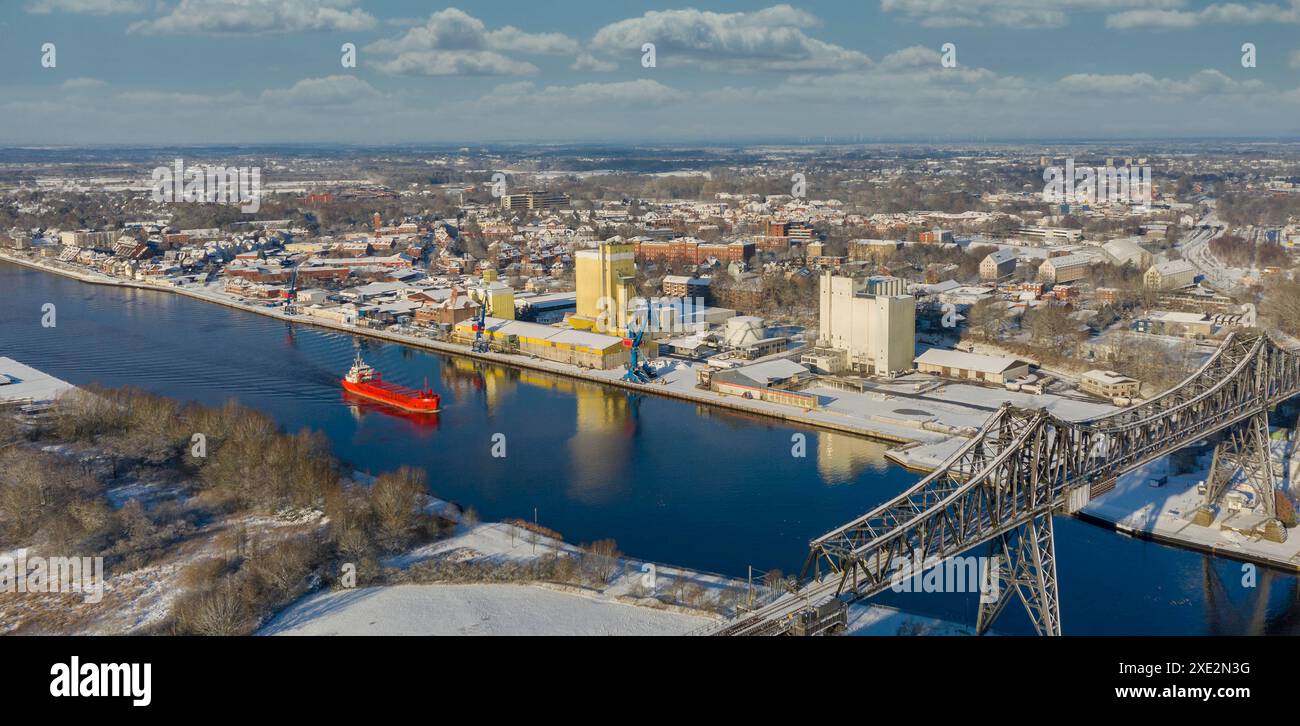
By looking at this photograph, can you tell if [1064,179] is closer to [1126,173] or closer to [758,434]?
[1126,173]

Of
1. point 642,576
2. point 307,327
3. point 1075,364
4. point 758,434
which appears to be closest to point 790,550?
point 642,576

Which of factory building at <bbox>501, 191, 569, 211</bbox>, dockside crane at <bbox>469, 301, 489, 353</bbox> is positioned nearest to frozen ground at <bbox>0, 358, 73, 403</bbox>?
dockside crane at <bbox>469, 301, 489, 353</bbox>

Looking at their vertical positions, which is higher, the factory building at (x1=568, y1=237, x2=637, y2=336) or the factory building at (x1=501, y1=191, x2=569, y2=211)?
the factory building at (x1=501, y1=191, x2=569, y2=211)

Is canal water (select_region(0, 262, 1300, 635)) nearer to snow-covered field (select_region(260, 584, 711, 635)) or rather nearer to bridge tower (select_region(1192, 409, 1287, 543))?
bridge tower (select_region(1192, 409, 1287, 543))

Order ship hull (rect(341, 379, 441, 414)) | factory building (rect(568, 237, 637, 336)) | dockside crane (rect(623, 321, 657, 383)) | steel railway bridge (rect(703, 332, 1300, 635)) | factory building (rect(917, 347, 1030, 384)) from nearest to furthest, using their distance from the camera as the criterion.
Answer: steel railway bridge (rect(703, 332, 1300, 635)) < ship hull (rect(341, 379, 441, 414)) < factory building (rect(917, 347, 1030, 384)) < dockside crane (rect(623, 321, 657, 383)) < factory building (rect(568, 237, 637, 336))

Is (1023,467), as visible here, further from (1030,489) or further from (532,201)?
(532,201)

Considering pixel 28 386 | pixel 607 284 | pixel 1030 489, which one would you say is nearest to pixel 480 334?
pixel 607 284
